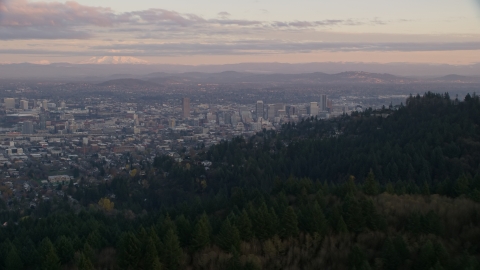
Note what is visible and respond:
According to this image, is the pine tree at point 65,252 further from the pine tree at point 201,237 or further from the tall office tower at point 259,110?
the tall office tower at point 259,110

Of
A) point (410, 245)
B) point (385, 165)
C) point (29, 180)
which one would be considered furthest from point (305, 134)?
point (410, 245)

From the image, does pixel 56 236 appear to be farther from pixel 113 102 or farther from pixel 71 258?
pixel 113 102

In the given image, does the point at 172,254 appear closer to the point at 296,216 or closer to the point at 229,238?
the point at 229,238

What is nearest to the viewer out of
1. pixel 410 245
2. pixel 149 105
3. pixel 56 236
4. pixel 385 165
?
pixel 410 245

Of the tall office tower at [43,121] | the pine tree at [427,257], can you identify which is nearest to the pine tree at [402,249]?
the pine tree at [427,257]

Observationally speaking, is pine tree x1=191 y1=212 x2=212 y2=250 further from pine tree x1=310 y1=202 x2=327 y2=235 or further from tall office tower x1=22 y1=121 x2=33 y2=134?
tall office tower x1=22 y1=121 x2=33 y2=134

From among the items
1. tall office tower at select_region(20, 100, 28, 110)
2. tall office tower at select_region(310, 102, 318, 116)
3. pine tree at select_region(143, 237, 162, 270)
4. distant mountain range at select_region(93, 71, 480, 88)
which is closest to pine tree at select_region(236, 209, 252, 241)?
pine tree at select_region(143, 237, 162, 270)

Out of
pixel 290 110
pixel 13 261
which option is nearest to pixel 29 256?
pixel 13 261
